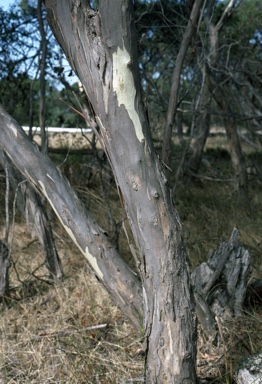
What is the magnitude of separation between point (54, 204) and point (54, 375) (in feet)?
3.52

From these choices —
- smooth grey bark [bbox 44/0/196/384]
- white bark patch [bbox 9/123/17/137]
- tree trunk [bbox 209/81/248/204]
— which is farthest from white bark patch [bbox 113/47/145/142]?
tree trunk [bbox 209/81/248/204]

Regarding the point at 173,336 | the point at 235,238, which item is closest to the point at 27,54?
the point at 235,238

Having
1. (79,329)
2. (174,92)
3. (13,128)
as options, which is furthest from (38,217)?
(174,92)

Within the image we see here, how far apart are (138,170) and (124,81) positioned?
42cm

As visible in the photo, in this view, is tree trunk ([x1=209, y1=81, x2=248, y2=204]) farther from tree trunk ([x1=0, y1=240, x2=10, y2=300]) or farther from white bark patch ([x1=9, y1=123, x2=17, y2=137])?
white bark patch ([x1=9, y1=123, x2=17, y2=137])

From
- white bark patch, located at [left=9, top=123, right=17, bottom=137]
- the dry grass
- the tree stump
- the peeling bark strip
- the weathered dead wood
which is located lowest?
the dry grass

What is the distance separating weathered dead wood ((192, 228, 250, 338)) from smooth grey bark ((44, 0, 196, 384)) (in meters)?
1.11

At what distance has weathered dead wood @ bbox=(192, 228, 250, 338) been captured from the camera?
3.83 meters

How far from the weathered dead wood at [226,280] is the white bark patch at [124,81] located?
165 centimetres

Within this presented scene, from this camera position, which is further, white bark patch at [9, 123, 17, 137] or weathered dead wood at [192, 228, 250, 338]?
weathered dead wood at [192, 228, 250, 338]

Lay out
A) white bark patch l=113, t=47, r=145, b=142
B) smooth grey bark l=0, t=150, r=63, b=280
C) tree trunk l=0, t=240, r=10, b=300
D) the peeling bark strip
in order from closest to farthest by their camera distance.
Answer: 1. white bark patch l=113, t=47, r=145, b=142
2. the peeling bark strip
3. tree trunk l=0, t=240, r=10, b=300
4. smooth grey bark l=0, t=150, r=63, b=280

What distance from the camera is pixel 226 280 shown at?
3.87m

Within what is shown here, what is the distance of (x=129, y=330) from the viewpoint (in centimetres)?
394

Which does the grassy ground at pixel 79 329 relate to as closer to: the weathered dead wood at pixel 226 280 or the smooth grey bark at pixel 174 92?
the weathered dead wood at pixel 226 280
